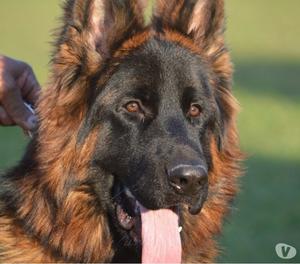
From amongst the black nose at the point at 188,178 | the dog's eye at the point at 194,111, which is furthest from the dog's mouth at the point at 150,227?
the dog's eye at the point at 194,111

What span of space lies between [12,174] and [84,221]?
1.97ft

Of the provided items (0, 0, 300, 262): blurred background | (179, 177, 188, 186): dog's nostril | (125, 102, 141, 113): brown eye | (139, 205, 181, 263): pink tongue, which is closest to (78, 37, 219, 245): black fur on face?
(125, 102, 141, 113): brown eye

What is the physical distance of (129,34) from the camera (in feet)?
21.4

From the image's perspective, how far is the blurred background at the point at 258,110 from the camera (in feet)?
36.3

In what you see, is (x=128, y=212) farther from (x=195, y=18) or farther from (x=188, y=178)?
(x=195, y=18)

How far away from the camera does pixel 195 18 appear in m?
6.80

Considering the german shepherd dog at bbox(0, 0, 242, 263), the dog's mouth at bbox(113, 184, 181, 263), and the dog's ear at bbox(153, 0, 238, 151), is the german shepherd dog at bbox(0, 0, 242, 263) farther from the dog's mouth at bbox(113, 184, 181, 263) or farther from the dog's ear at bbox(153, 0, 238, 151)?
the dog's ear at bbox(153, 0, 238, 151)

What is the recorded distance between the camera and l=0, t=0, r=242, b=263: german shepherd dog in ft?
19.7

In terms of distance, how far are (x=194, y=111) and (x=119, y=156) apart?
66 centimetres

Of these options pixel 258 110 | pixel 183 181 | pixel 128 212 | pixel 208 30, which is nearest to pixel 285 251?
pixel 208 30

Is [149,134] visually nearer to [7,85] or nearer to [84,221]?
[84,221]

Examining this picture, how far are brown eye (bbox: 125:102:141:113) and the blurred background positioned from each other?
76 centimetres

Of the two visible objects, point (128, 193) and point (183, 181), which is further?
point (128, 193)

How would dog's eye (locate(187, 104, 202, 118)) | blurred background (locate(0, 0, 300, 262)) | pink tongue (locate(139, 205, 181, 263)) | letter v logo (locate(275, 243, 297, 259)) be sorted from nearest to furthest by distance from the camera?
1. pink tongue (locate(139, 205, 181, 263))
2. dog's eye (locate(187, 104, 202, 118))
3. letter v logo (locate(275, 243, 297, 259))
4. blurred background (locate(0, 0, 300, 262))
